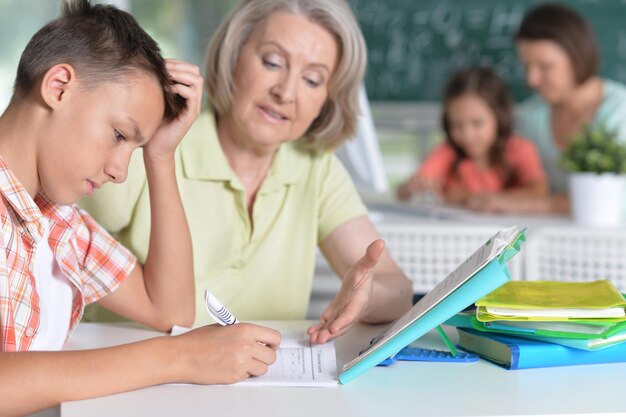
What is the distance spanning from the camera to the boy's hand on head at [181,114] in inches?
54.9

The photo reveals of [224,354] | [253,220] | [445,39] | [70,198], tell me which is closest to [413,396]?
[224,354]

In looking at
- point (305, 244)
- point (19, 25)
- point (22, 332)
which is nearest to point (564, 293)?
point (305, 244)

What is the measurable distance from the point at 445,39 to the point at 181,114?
3009 millimetres

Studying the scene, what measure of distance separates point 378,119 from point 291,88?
267 cm

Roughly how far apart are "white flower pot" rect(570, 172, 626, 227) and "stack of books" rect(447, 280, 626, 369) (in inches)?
62.3

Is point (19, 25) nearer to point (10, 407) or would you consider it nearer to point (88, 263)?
point (88, 263)

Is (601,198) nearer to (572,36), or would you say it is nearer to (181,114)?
(572,36)

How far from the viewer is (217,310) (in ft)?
3.76

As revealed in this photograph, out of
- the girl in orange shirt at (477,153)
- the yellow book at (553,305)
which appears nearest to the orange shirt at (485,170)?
the girl in orange shirt at (477,153)

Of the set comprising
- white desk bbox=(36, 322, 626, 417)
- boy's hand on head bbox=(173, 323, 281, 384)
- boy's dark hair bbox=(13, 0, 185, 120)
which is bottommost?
white desk bbox=(36, 322, 626, 417)

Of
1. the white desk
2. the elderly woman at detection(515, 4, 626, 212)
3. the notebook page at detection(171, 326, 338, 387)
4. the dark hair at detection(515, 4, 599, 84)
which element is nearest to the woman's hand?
the notebook page at detection(171, 326, 338, 387)

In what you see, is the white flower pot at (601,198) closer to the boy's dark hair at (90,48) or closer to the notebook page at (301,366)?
the notebook page at (301,366)

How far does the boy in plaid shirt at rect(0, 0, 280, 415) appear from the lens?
1.07 m

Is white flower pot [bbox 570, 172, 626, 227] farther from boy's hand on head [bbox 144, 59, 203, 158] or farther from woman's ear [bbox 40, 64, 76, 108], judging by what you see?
woman's ear [bbox 40, 64, 76, 108]
